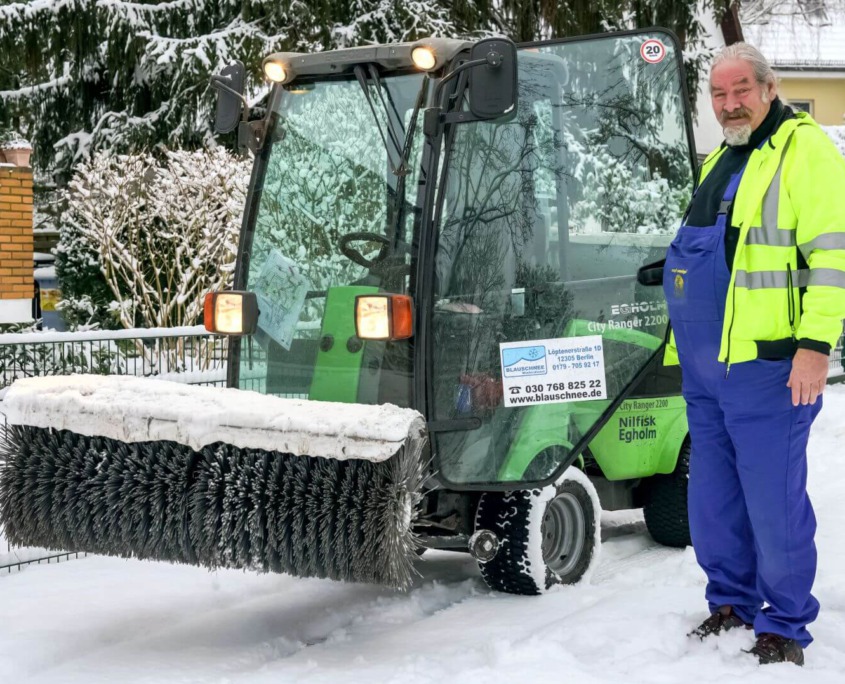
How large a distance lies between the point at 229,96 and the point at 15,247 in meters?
6.74

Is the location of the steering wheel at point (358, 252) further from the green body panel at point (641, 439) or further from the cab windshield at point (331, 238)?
the green body panel at point (641, 439)

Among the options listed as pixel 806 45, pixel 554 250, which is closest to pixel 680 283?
pixel 554 250

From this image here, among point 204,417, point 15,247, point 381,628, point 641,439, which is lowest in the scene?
point 381,628

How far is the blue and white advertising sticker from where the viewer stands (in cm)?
472

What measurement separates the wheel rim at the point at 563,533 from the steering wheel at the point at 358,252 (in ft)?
4.08

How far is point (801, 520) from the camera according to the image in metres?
3.81

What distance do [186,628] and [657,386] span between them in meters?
2.30

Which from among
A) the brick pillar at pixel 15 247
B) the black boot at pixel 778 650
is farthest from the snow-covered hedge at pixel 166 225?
the black boot at pixel 778 650

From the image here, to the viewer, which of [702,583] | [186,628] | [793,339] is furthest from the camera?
[702,583]

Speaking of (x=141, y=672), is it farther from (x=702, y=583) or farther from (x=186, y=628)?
(x=702, y=583)

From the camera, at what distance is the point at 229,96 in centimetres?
496

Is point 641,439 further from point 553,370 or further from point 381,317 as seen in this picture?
point 381,317

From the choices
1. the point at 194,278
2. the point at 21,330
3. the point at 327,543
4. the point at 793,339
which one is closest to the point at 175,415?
the point at 327,543

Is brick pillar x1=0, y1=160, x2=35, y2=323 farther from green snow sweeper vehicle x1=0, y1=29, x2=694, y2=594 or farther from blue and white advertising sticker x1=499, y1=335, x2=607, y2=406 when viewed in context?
blue and white advertising sticker x1=499, y1=335, x2=607, y2=406
